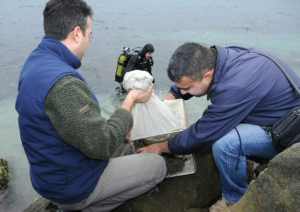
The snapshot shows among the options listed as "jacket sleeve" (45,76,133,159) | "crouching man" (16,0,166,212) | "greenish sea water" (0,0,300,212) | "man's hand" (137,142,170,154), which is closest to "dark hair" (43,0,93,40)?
"crouching man" (16,0,166,212)

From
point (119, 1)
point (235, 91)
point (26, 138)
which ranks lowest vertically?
point (119, 1)

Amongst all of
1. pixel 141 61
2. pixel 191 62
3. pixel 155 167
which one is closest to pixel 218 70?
pixel 191 62

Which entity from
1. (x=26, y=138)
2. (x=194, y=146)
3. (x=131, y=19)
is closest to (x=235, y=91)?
(x=194, y=146)

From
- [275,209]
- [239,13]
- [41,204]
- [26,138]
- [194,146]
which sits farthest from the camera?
[239,13]

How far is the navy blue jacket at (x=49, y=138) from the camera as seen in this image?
2.07 meters

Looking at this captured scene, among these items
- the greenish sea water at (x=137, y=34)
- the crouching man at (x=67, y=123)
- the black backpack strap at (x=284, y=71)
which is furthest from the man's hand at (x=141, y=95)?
the greenish sea water at (x=137, y=34)

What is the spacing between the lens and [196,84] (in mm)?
2547

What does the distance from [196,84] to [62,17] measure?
0.88 m

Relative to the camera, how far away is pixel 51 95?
6.59 ft

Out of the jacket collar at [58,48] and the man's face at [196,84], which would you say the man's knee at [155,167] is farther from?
the jacket collar at [58,48]

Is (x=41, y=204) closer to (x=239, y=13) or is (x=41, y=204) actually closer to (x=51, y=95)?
(x=51, y=95)

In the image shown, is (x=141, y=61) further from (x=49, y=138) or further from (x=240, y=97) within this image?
(x=49, y=138)

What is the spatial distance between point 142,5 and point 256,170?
8.42 m

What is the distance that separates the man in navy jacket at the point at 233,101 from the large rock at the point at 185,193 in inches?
7.1
